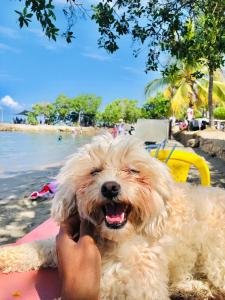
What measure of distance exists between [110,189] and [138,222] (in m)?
0.33

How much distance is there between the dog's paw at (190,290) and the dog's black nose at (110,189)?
2.99 feet

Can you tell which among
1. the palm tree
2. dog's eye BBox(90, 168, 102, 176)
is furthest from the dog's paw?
the palm tree

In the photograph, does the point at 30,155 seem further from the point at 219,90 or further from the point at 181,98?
the point at 219,90

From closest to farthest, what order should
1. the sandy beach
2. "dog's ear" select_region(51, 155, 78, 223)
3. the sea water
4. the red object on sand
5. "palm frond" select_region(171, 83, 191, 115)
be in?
1. "dog's ear" select_region(51, 155, 78, 223)
2. the red object on sand
3. the sandy beach
4. the sea water
5. "palm frond" select_region(171, 83, 191, 115)

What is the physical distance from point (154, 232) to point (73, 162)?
0.63m

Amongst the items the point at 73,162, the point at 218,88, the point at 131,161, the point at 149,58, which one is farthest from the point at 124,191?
the point at 218,88

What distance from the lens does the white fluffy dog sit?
227 centimetres

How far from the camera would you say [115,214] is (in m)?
2.29

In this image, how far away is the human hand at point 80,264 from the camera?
7.13 feet

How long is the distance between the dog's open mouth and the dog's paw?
0.72 m

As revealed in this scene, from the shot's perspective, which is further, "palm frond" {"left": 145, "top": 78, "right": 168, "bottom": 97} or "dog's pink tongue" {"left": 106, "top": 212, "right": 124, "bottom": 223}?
"palm frond" {"left": 145, "top": 78, "right": 168, "bottom": 97}

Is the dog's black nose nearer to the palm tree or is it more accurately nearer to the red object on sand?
the red object on sand

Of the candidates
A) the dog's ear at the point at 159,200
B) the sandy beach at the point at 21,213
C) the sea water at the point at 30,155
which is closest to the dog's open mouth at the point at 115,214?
the dog's ear at the point at 159,200

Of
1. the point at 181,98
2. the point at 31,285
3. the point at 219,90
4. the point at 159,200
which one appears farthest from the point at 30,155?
the point at 159,200
